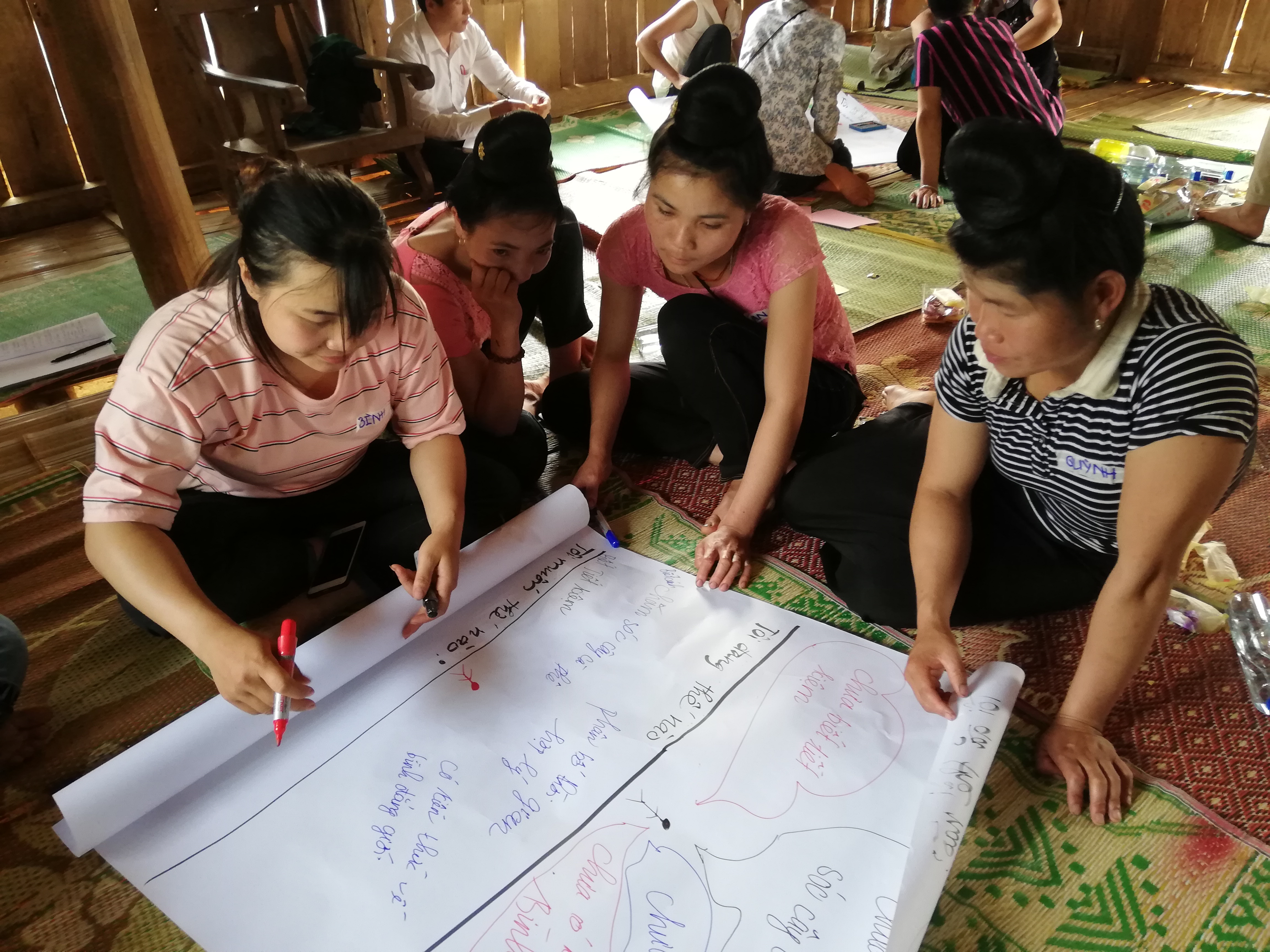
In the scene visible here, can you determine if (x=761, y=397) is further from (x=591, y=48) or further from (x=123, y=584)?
(x=591, y=48)

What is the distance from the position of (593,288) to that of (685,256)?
1.11 metres

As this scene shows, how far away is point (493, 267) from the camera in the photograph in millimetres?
1225

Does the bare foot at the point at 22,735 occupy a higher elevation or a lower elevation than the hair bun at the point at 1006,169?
lower

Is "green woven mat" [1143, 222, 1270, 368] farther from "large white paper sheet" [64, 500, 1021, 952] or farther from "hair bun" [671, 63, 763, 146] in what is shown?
"large white paper sheet" [64, 500, 1021, 952]

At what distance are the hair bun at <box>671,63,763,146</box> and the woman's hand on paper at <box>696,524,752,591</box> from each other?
0.53 metres

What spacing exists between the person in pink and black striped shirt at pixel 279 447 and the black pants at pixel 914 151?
2.33 metres

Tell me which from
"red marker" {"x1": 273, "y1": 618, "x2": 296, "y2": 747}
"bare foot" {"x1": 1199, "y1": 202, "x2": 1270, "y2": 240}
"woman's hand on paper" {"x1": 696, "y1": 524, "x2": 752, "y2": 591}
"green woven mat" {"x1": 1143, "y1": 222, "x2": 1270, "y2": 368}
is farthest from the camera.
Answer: "bare foot" {"x1": 1199, "y1": 202, "x2": 1270, "y2": 240}

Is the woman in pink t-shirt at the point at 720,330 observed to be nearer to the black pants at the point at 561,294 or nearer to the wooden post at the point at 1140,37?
the black pants at the point at 561,294

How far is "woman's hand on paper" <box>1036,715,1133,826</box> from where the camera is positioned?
879 mm

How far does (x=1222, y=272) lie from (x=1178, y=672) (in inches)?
65.4

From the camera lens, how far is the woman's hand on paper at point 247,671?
0.83 m

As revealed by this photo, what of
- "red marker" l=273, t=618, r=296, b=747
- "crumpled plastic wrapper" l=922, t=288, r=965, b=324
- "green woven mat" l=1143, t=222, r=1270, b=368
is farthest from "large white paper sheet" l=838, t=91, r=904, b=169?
"red marker" l=273, t=618, r=296, b=747

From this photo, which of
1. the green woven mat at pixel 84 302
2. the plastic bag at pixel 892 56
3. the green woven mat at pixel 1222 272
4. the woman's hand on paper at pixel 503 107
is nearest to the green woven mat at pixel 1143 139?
the green woven mat at pixel 1222 272

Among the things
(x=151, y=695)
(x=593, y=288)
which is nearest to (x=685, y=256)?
(x=151, y=695)
